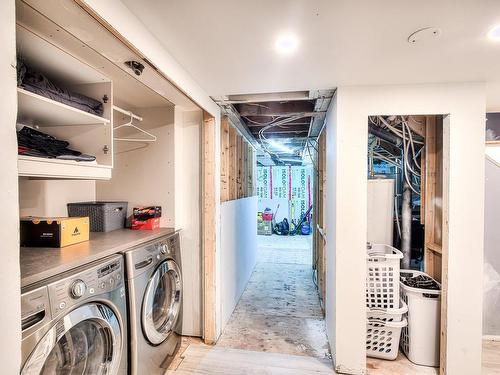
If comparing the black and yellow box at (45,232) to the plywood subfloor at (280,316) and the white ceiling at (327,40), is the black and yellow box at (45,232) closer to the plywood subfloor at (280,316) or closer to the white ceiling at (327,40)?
the white ceiling at (327,40)

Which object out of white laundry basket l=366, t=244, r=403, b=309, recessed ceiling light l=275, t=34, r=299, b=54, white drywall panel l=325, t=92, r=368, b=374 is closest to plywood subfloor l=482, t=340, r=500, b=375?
white laundry basket l=366, t=244, r=403, b=309

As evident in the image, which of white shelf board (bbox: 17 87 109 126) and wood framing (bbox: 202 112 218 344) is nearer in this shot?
white shelf board (bbox: 17 87 109 126)

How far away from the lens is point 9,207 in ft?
2.22

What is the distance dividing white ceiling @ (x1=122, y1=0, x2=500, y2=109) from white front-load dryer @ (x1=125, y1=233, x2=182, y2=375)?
49.0 inches

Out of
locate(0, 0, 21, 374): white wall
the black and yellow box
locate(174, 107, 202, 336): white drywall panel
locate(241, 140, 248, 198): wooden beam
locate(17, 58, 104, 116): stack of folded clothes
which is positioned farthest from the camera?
locate(241, 140, 248, 198): wooden beam

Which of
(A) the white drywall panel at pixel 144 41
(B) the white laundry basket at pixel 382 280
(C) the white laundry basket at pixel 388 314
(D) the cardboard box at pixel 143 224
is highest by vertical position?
(A) the white drywall panel at pixel 144 41

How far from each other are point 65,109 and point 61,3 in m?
0.57

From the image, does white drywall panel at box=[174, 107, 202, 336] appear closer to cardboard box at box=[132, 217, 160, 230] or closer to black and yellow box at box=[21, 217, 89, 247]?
cardboard box at box=[132, 217, 160, 230]

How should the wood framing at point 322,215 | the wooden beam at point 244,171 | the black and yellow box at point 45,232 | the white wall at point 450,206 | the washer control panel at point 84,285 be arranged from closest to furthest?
the washer control panel at point 84,285 < the black and yellow box at point 45,232 < the white wall at point 450,206 < the wood framing at point 322,215 < the wooden beam at point 244,171

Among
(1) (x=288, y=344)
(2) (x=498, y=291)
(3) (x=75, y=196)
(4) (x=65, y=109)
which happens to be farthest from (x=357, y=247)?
(3) (x=75, y=196)

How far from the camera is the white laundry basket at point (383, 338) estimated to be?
6.42 feet

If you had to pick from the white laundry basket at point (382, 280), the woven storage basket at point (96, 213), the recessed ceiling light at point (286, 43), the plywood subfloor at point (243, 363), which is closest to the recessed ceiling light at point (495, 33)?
the recessed ceiling light at point (286, 43)

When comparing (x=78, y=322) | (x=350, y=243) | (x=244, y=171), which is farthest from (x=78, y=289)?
(x=244, y=171)

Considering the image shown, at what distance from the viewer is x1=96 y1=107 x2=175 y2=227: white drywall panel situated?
2.23m
